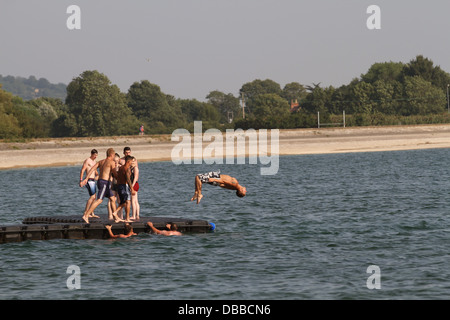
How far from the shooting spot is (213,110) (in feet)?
520

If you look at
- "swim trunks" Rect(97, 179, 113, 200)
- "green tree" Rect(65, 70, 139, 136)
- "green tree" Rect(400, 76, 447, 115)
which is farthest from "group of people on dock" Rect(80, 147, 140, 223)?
"green tree" Rect(400, 76, 447, 115)

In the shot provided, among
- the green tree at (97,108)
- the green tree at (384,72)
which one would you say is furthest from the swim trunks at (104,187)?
the green tree at (384,72)

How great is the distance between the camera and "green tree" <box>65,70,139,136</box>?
12331 centimetres

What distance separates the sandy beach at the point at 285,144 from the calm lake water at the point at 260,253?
130 feet

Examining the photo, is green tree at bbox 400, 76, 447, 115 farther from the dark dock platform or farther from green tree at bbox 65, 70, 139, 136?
the dark dock platform

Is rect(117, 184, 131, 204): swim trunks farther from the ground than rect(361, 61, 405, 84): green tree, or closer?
closer

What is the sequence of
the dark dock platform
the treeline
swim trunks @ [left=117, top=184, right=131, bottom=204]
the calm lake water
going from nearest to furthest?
the calm lake water < swim trunks @ [left=117, top=184, right=131, bottom=204] < the dark dock platform < the treeline

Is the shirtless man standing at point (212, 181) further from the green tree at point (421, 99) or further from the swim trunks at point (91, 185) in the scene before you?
the green tree at point (421, 99)

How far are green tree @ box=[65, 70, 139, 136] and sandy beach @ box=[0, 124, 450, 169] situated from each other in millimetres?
29773

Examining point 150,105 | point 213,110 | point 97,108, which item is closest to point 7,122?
point 97,108

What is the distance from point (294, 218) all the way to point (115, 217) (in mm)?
9067

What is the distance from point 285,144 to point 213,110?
212ft

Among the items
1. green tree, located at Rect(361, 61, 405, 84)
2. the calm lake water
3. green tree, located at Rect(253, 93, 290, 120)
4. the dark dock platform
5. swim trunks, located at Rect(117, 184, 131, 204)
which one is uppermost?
green tree, located at Rect(361, 61, 405, 84)

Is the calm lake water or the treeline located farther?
the treeline
